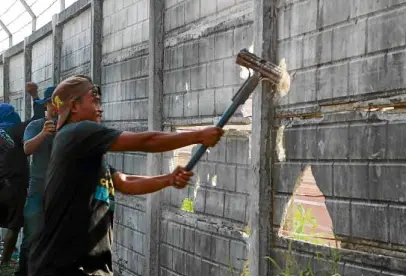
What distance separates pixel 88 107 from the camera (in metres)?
3.02

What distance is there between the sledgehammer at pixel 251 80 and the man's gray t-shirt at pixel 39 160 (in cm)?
205

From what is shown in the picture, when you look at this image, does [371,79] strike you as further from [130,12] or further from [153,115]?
[130,12]

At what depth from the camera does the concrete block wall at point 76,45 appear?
8.36 metres

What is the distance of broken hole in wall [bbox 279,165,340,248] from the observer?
362cm

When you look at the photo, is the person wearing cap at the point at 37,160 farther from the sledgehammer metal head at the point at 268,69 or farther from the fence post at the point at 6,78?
the fence post at the point at 6,78

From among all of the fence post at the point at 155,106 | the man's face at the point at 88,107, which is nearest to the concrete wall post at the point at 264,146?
the man's face at the point at 88,107

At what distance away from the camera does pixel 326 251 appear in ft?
11.7

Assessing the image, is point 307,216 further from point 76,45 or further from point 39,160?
point 76,45

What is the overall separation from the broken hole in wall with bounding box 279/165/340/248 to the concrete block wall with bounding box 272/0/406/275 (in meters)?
0.05

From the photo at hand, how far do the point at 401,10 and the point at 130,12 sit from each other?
13.8 ft

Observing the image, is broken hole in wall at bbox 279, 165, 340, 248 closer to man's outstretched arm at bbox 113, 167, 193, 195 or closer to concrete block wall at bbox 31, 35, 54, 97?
man's outstretched arm at bbox 113, 167, 193, 195

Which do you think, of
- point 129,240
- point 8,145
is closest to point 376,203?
point 129,240

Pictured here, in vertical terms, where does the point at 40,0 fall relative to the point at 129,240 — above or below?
above

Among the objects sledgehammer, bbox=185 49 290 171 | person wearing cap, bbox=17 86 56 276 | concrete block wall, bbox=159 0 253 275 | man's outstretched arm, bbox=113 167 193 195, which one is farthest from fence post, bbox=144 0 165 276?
man's outstretched arm, bbox=113 167 193 195
